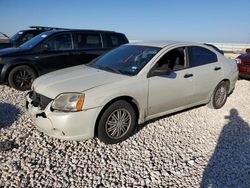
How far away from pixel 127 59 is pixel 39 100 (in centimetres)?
167

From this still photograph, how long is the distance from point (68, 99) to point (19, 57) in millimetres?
3719

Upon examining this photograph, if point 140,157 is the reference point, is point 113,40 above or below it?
above

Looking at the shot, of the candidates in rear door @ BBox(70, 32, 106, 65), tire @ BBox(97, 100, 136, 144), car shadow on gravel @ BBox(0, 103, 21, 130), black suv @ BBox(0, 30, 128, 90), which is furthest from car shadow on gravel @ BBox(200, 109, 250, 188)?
black suv @ BBox(0, 30, 128, 90)

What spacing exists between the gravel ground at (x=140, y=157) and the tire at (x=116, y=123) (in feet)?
0.44

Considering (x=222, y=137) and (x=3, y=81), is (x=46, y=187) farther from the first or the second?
(x=3, y=81)

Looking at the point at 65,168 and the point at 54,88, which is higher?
the point at 54,88

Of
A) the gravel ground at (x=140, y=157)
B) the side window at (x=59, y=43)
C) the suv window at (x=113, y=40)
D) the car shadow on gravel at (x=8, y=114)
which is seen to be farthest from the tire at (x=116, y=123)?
the suv window at (x=113, y=40)

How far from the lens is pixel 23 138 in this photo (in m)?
3.69

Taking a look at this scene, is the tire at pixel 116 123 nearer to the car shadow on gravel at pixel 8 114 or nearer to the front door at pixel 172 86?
the front door at pixel 172 86

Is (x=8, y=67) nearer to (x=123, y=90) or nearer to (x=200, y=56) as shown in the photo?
(x=123, y=90)

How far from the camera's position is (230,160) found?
334 cm

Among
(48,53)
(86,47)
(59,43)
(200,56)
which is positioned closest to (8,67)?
(48,53)

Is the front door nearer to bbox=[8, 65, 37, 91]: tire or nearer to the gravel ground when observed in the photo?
the gravel ground

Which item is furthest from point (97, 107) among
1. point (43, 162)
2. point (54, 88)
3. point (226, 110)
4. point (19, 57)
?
point (19, 57)
